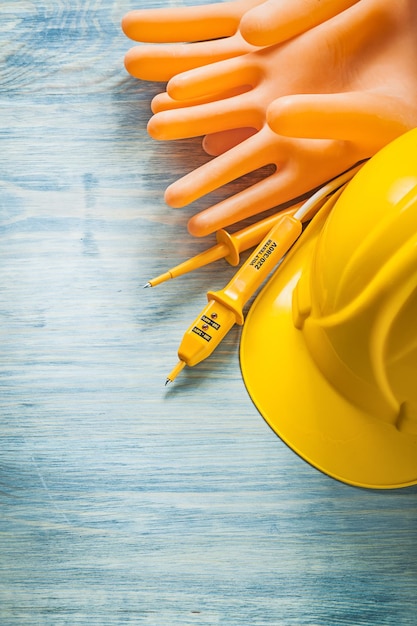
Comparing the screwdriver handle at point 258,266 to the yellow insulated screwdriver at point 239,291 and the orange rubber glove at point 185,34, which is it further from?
the orange rubber glove at point 185,34

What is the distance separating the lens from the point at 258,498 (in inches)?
24.8

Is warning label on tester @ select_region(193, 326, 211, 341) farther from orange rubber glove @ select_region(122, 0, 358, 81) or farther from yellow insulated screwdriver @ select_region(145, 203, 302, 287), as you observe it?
orange rubber glove @ select_region(122, 0, 358, 81)

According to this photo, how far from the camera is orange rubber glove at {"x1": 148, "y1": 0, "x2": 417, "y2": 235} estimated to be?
0.66m

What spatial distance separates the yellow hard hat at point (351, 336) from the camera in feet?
1.66

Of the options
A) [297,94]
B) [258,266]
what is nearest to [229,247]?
[258,266]

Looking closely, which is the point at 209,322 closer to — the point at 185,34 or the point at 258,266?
the point at 258,266

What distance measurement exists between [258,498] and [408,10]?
0.47 metres

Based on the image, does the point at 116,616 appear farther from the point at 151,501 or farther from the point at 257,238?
the point at 257,238

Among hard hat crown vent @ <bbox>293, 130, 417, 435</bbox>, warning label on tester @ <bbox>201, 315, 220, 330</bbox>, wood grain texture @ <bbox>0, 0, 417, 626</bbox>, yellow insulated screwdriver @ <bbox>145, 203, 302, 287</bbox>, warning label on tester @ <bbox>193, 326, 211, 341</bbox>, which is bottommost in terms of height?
wood grain texture @ <bbox>0, 0, 417, 626</bbox>

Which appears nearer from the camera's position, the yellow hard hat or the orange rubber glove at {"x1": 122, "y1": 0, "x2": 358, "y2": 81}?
the yellow hard hat

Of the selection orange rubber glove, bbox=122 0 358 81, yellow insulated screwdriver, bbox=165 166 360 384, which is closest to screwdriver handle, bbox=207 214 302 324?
yellow insulated screwdriver, bbox=165 166 360 384

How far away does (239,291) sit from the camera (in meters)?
0.65

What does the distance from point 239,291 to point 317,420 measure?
5.2 inches

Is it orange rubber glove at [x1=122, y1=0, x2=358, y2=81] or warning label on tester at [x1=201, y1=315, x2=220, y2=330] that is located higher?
orange rubber glove at [x1=122, y1=0, x2=358, y2=81]
